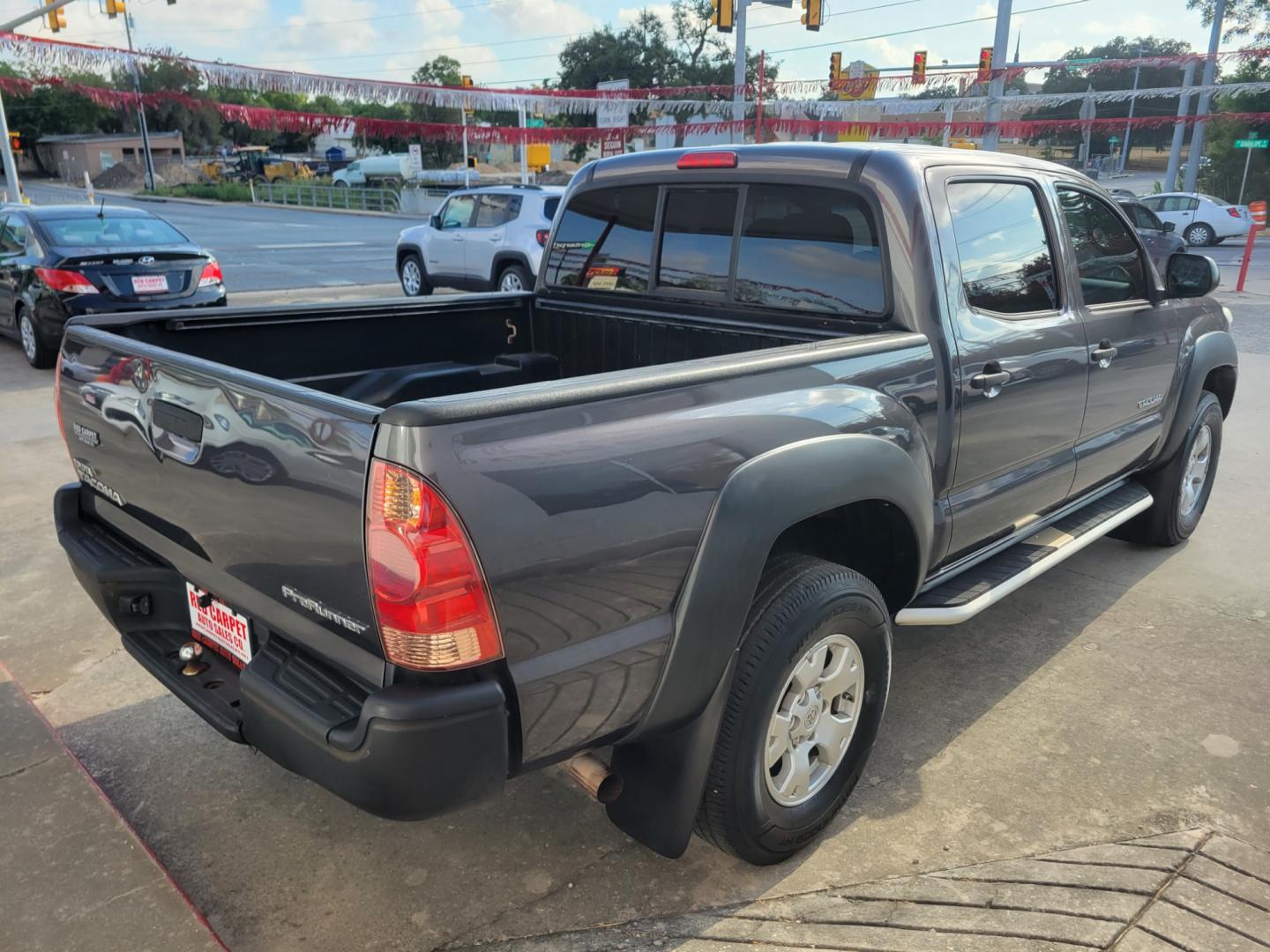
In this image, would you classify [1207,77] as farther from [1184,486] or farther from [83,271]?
[83,271]

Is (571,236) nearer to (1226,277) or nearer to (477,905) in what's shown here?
(477,905)

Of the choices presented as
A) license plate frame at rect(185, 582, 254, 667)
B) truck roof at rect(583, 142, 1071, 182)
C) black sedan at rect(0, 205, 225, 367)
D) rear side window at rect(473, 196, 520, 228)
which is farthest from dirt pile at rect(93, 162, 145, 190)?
license plate frame at rect(185, 582, 254, 667)

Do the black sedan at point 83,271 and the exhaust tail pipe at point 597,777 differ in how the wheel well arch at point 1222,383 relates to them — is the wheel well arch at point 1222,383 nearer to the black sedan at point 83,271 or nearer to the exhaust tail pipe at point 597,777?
the exhaust tail pipe at point 597,777

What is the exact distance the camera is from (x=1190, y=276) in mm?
4234

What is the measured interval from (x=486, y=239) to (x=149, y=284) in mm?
5124

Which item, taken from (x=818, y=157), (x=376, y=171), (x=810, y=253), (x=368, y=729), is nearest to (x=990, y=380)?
(x=810, y=253)

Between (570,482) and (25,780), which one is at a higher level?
(570,482)

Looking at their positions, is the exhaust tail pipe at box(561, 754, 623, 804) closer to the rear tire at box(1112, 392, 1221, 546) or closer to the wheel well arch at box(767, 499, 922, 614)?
the wheel well arch at box(767, 499, 922, 614)

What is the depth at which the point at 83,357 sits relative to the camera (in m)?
2.81

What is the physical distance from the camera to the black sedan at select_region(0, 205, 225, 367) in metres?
9.00

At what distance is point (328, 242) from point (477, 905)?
25.6m

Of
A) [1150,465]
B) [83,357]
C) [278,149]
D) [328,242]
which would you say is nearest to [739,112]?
[328,242]

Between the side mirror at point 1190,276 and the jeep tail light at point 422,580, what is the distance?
3699mm

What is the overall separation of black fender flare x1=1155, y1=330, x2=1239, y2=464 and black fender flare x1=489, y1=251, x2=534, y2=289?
365 inches
